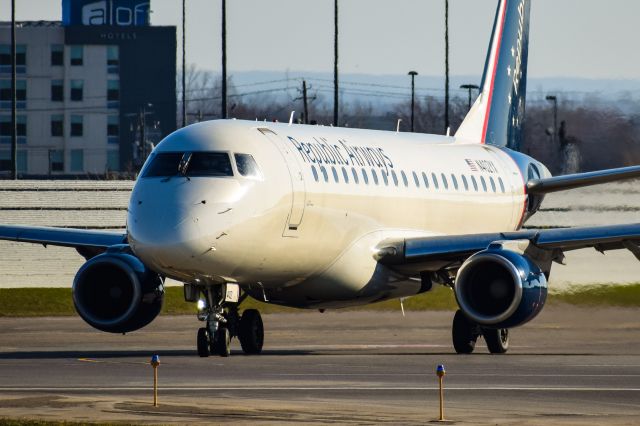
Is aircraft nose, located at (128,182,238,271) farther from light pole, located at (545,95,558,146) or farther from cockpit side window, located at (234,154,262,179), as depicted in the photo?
light pole, located at (545,95,558,146)

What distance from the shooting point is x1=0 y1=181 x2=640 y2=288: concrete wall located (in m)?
55.4

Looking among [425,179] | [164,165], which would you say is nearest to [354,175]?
[425,179]

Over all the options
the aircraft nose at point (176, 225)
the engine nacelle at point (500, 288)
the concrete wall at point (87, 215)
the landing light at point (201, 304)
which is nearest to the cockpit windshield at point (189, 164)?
the aircraft nose at point (176, 225)

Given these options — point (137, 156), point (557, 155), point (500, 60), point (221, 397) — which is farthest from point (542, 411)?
point (137, 156)

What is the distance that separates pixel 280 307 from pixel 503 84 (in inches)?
449

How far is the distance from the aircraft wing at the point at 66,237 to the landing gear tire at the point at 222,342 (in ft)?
16.9

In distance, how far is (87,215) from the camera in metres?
59.5

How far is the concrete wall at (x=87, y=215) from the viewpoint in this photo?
182 feet

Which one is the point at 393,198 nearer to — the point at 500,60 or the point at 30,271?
the point at 500,60

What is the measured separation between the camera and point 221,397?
74.4 ft

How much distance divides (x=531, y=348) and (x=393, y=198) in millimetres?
4647

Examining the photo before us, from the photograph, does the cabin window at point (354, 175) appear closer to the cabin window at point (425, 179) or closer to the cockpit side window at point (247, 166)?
the cabin window at point (425, 179)

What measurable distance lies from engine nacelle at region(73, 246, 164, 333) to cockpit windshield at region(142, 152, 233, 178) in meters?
3.77

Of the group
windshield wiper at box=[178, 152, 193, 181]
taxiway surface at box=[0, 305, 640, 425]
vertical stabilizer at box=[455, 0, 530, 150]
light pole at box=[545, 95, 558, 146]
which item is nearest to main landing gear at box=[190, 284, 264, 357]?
taxiway surface at box=[0, 305, 640, 425]
